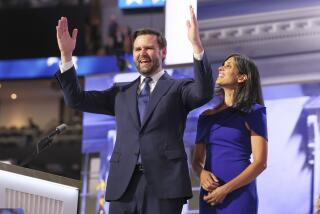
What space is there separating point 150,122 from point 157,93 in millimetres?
123

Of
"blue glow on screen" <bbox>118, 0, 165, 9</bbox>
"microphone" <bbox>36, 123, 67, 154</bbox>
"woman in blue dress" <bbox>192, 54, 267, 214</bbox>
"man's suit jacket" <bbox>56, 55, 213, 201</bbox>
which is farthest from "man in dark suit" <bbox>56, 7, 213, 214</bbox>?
"blue glow on screen" <bbox>118, 0, 165, 9</bbox>

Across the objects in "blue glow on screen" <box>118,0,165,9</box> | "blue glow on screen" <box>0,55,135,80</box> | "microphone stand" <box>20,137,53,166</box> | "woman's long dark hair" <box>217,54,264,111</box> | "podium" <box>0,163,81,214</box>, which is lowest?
"podium" <box>0,163,81,214</box>

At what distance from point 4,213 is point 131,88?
26.2 inches

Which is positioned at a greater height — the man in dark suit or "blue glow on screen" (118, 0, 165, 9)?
"blue glow on screen" (118, 0, 165, 9)

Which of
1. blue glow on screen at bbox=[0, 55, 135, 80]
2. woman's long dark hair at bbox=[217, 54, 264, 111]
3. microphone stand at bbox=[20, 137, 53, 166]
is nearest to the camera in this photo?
woman's long dark hair at bbox=[217, 54, 264, 111]

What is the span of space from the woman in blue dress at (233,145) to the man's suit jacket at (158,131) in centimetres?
17

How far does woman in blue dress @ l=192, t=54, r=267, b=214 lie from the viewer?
2.06 metres

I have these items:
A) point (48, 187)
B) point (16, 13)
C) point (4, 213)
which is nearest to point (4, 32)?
point (16, 13)

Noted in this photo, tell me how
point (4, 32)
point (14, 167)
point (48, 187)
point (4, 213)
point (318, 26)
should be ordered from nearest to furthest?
point (4, 213) → point (14, 167) → point (48, 187) → point (318, 26) → point (4, 32)

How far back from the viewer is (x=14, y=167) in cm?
230

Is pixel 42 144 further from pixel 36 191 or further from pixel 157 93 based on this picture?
pixel 157 93

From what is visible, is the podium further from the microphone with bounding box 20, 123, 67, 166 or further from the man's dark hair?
the man's dark hair

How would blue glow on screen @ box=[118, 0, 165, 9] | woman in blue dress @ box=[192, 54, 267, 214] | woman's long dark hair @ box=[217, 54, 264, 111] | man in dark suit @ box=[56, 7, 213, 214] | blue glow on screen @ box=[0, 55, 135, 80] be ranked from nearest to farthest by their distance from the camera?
man in dark suit @ box=[56, 7, 213, 214], woman in blue dress @ box=[192, 54, 267, 214], woman's long dark hair @ box=[217, 54, 264, 111], blue glow on screen @ box=[118, 0, 165, 9], blue glow on screen @ box=[0, 55, 135, 80]

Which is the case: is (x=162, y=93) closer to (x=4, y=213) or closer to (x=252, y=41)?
(x=4, y=213)
